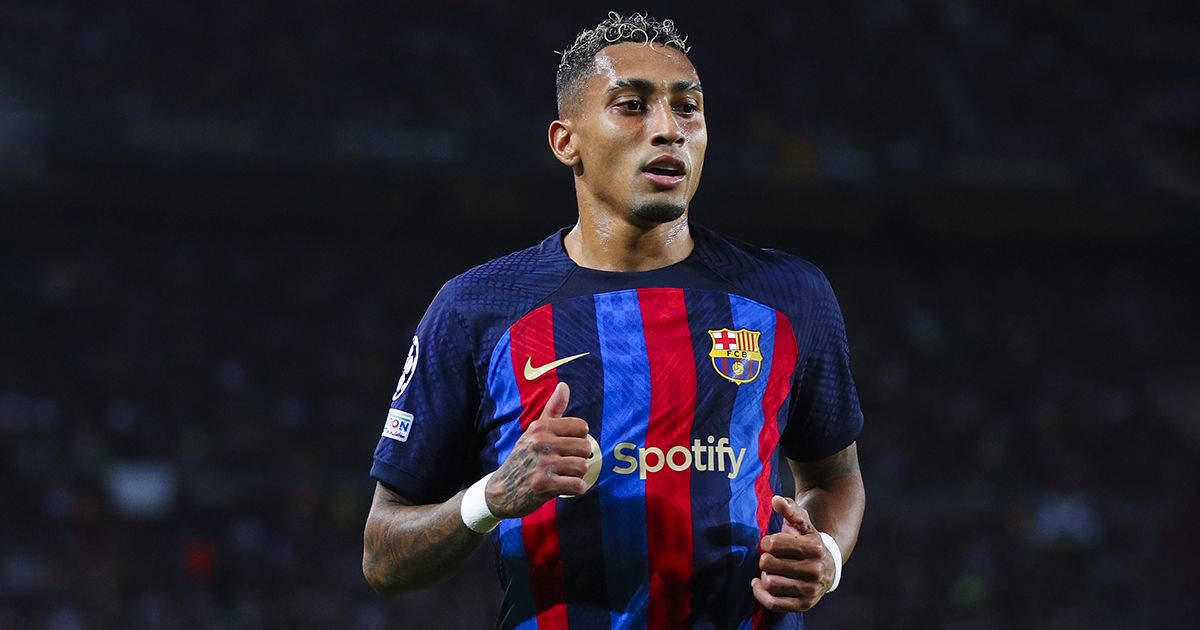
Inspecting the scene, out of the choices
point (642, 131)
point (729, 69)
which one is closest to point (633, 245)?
point (642, 131)

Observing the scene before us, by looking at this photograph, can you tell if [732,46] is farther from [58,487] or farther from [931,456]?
[58,487]

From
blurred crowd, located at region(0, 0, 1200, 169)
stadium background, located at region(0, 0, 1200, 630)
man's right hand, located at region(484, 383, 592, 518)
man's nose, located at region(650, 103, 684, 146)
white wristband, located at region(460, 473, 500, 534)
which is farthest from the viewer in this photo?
blurred crowd, located at region(0, 0, 1200, 169)

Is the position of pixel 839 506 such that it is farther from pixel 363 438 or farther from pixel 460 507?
pixel 363 438

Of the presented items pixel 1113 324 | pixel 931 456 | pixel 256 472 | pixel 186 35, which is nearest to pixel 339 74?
pixel 186 35

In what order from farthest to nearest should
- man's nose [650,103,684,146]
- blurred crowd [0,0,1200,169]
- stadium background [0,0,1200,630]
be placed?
blurred crowd [0,0,1200,169], stadium background [0,0,1200,630], man's nose [650,103,684,146]

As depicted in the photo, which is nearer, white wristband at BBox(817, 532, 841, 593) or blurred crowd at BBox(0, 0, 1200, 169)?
white wristband at BBox(817, 532, 841, 593)

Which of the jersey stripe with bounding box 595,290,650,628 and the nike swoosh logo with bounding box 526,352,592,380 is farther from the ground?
the nike swoosh logo with bounding box 526,352,592,380

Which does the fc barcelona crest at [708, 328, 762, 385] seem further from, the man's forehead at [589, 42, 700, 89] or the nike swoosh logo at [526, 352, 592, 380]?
the man's forehead at [589, 42, 700, 89]

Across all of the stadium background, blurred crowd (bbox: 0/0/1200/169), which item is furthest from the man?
blurred crowd (bbox: 0/0/1200/169)

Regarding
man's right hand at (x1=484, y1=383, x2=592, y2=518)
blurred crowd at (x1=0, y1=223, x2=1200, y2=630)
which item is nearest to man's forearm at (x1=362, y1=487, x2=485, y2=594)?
man's right hand at (x1=484, y1=383, x2=592, y2=518)

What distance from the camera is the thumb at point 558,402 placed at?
8.59ft

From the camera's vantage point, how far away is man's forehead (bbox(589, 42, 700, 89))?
10.1 ft

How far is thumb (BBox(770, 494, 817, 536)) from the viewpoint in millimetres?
2604

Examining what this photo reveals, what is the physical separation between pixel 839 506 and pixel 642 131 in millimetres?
956
